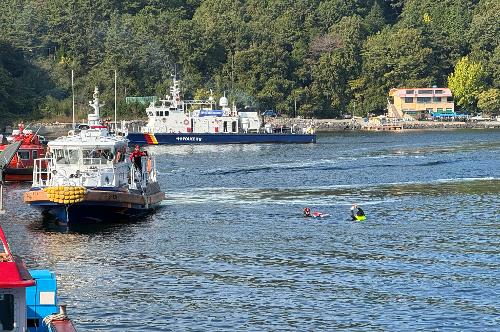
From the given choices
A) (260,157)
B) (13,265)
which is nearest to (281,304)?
(13,265)

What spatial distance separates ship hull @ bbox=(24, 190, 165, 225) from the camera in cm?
5688

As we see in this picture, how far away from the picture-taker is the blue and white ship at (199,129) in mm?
137250

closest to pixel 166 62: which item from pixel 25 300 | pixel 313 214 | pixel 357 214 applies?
pixel 313 214

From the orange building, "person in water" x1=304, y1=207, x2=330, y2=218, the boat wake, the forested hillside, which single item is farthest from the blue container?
the orange building

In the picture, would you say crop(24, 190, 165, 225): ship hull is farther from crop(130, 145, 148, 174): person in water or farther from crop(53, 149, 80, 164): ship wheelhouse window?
crop(130, 145, 148, 174): person in water

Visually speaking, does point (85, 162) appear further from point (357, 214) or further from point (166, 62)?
point (166, 62)

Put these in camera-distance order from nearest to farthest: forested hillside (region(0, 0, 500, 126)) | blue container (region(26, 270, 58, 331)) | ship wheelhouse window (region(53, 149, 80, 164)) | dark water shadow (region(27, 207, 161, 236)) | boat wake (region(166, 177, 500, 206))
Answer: blue container (region(26, 270, 58, 331)), dark water shadow (region(27, 207, 161, 236)), ship wheelhouse window (region(53, 149, 80, 164)), boat wake (region(166, 177, 500, 206)), forested hillside (region(0, 0, 500, 126))

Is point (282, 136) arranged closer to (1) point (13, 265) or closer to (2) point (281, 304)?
(2) point (281, 304)

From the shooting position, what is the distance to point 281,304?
127 ft

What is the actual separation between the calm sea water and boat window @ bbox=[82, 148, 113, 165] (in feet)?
12.4

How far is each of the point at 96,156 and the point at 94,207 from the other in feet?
11.3

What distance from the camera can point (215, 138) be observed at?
454ft

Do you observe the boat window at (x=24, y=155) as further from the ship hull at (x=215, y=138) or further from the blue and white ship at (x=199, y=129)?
the blue and white ship at (x=199, y=129)

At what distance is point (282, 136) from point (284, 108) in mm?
45607
